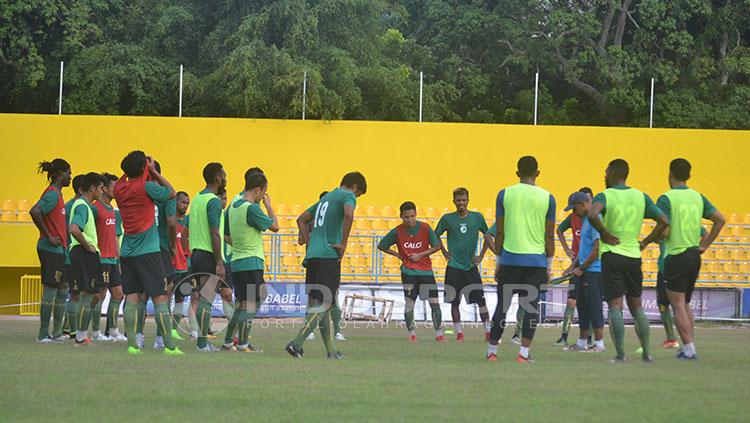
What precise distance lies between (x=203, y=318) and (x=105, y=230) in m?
2.45

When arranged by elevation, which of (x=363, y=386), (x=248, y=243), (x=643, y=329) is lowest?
(x=363, y=386)

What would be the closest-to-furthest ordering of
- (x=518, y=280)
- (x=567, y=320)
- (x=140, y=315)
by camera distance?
(x=518, y=280), (x=140, y=315), (x=567, y=320)

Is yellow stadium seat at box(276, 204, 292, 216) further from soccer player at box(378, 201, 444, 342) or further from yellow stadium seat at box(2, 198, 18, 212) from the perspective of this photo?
soccer player at box(378, 201, 444, 342)

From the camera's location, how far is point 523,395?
30.0 feet

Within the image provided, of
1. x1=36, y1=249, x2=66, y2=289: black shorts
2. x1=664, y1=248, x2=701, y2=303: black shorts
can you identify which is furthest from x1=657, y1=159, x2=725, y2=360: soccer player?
x1=36, y1=249, x2=66, y2=289: black shorts

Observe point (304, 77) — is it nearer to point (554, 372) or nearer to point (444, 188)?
point (444, 188)

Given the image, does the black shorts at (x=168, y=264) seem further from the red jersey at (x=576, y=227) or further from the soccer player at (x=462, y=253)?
the red jersey at (x=576, y=227)

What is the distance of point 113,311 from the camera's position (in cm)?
1562

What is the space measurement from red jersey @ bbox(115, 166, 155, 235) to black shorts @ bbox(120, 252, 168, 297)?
0.95ft

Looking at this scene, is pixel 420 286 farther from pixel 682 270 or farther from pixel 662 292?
pixel 682 270

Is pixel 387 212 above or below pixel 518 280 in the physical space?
above

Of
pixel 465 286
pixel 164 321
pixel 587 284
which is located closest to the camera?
pixel 164 321

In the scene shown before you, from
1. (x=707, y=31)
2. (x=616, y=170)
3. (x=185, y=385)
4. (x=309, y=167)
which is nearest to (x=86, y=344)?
(x=185, y=385)

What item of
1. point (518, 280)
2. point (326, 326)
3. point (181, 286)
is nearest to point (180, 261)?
point (181, 286)
